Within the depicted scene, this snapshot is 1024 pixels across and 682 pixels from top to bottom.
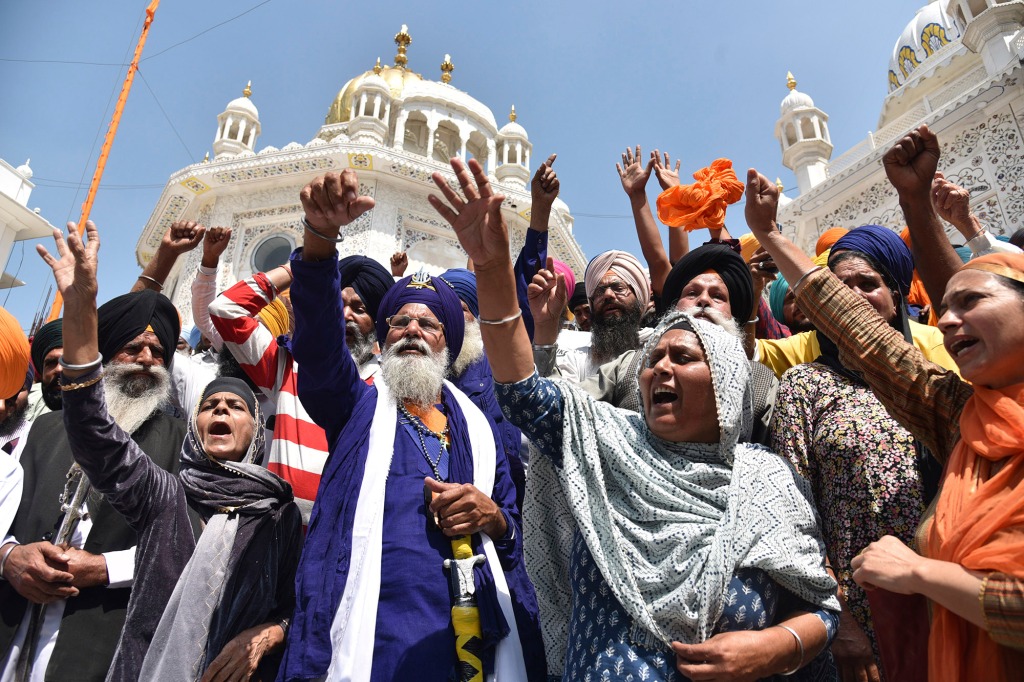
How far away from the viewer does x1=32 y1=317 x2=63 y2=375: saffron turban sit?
3203 mm

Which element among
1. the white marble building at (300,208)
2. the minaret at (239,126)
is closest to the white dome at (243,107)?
the minaret at (239,126)

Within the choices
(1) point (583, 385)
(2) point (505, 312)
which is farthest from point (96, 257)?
(1) point (583, 385)

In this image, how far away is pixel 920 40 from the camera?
1511cm

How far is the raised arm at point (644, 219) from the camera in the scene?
3.37 m

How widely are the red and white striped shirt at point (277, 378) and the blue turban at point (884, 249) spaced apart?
5.99 feet

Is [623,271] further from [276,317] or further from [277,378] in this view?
[276,317]

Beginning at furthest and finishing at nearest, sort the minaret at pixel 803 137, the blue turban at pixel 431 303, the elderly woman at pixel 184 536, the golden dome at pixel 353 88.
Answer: the golden dome at pixel 353 88, the minaret at pixel 803 137, the blue turban at pixel 431 303, the elderly woman at pixel 184 536

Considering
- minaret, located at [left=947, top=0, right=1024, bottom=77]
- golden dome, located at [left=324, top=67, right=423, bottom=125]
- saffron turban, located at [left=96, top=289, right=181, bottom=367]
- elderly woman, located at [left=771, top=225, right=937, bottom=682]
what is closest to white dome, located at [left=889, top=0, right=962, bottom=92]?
minaret, located at [left=947, top=0, right=1024, bottom=77]

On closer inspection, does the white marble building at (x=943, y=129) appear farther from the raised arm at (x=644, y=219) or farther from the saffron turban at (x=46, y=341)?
the saffron turban at (x=46, y=341)

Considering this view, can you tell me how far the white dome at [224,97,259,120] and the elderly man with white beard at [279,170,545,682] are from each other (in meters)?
16.3

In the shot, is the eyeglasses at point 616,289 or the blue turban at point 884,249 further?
the eyeglasses at point 616,289

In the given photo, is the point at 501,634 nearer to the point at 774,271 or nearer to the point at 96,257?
the point at 96,257

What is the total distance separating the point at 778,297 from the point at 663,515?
2.13 m

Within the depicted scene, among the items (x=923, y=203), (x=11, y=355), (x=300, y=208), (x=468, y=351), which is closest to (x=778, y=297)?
(x=923, y=203)
